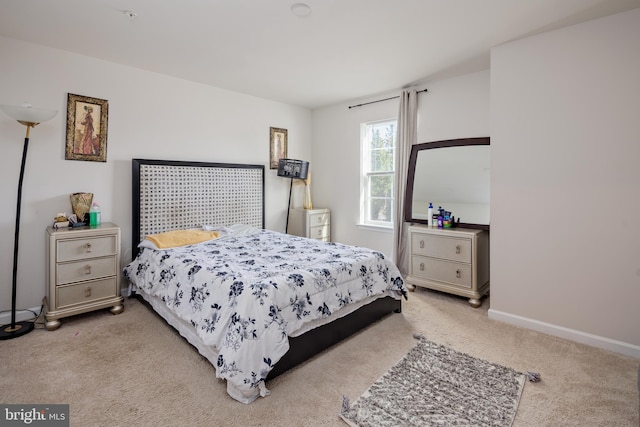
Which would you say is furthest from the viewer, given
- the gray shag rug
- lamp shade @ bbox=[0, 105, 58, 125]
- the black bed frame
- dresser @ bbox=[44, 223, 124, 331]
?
dresser @ bbox=[44, 223, 124, 331]

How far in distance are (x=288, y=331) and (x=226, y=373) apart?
1.37 ft

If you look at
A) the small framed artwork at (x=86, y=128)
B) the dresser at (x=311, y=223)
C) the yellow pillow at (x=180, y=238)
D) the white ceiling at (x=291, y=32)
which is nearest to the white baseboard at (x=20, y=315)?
the yellow pillow at (x=180, y=238)

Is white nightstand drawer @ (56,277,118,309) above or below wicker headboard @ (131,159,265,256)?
below

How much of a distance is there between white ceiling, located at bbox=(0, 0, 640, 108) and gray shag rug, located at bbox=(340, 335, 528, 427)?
2.47m

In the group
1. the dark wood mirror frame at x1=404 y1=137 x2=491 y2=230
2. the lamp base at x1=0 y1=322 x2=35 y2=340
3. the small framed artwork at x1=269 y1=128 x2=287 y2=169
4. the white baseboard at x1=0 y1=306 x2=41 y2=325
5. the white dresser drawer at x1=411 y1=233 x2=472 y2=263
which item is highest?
the small framed artwork at x1=269 y1=128 x2=287 y2=169

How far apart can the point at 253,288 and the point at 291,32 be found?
2071 mm

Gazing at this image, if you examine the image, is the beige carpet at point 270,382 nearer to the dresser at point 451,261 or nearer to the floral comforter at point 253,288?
the floral comforter at point 253,288

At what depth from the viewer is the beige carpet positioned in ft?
5.40

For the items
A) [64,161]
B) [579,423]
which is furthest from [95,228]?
[579,423]

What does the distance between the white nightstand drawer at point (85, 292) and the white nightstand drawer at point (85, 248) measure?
0.79ft

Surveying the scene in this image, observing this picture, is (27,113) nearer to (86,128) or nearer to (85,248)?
(86,128)

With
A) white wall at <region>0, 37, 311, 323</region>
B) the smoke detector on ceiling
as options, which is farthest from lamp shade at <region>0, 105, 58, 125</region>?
the smoke detector on ceiling

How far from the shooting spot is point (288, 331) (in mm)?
1949

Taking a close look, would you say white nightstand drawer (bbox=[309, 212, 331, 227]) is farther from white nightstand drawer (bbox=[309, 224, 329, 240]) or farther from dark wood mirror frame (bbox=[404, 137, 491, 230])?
dark wood mirror frame (bbox=[404, 137, 491, 230])
